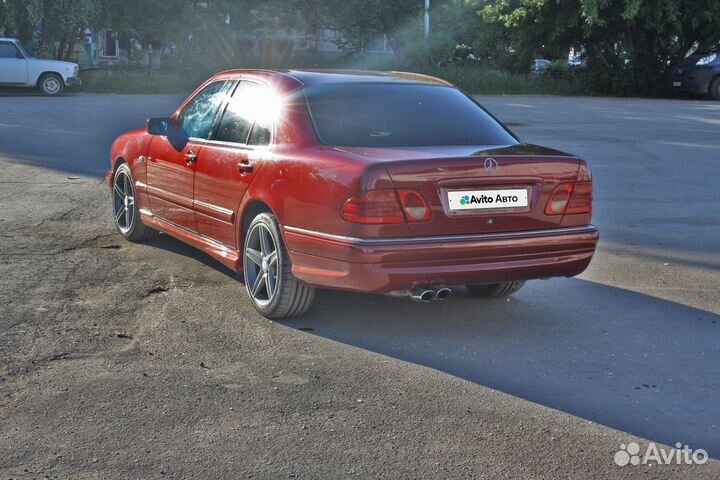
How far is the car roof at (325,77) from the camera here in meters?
6.57

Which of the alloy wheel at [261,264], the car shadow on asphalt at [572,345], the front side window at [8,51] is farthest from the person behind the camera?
the front side window at [8,51]

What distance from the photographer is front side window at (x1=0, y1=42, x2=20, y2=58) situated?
31.6 m

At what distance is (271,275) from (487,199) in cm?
139

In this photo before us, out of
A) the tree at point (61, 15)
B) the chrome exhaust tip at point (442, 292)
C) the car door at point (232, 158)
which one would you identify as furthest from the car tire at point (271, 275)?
the tree at point (61, 15)

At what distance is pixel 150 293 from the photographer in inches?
270

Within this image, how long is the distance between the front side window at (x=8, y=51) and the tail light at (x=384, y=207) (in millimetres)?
28581

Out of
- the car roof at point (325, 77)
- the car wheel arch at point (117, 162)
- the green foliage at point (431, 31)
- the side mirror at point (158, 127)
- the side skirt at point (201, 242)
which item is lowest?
the side skirt at point (201, 242)

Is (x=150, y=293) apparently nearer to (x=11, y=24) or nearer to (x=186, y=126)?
(x=186, y=126)

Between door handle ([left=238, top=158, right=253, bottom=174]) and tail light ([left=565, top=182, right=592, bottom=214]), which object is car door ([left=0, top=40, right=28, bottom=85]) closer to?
door handle ([left=238, top=158, right=253, bottom=174])

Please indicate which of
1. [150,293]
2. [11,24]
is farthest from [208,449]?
[11,24]

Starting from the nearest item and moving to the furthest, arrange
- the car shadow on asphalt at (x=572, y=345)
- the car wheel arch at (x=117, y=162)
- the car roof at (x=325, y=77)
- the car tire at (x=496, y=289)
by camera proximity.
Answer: the car shadow on asphalt at (x=572, y=345), the car roof at (x=325, y=77), the car tire at (x=496, y=289), the car wheel arch at (x=117, y=162)

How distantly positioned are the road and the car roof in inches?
54.1

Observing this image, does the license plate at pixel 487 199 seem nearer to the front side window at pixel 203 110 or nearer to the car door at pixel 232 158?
the car door at pixel 232 158

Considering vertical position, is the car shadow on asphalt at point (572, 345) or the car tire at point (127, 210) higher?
the car tire at point (127, 210)
